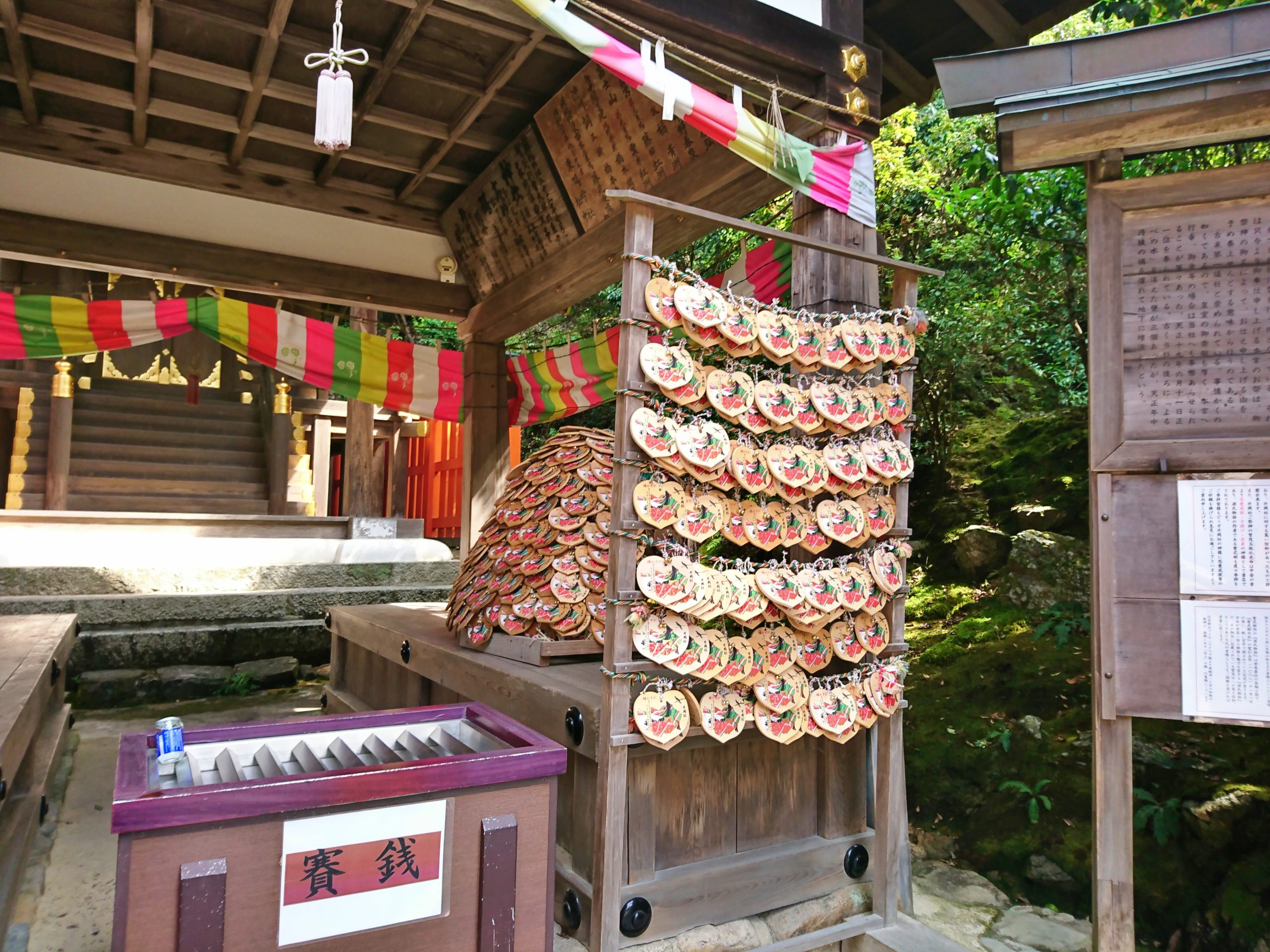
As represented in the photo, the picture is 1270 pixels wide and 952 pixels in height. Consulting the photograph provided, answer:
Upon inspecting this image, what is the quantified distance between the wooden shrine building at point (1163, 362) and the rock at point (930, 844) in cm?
173

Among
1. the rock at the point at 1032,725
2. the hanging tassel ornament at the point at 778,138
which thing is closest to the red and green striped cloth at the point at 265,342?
the hanging tassel ornament at the point at 778,138

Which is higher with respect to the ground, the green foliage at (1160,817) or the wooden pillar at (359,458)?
the wooden pillar at (359,458)

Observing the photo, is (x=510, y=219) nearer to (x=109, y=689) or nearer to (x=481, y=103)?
(x=481, y=103)

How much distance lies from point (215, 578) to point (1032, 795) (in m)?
7.60

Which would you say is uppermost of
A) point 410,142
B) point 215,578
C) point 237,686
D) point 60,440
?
point 410,142

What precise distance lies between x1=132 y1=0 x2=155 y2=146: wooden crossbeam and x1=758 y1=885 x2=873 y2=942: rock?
575 cm

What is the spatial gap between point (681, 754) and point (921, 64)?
4.95 meters

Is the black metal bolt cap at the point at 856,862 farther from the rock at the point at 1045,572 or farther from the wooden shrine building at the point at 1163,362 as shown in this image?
the rock at the point at 1045,572

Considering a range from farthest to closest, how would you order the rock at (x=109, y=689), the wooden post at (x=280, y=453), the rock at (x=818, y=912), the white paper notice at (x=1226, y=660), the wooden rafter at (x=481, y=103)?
the wooden post at (x=280, y=453) < the rock at (x=109, y=689) < the wooden rafter at (x=481, y=103) < the rock at (x=818, y=912) < the white paper notice at (x=1226, y=660)

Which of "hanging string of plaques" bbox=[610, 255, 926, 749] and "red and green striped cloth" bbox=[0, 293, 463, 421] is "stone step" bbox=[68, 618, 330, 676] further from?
"hanging string of plaques" bbox=[610, 255, 926, 749]

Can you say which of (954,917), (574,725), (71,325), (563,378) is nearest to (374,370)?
(563,378)

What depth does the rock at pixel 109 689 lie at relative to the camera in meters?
6.84

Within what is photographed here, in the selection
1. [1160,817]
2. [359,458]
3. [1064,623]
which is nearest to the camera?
[1160,817]

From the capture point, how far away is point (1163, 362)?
295 centimetres
